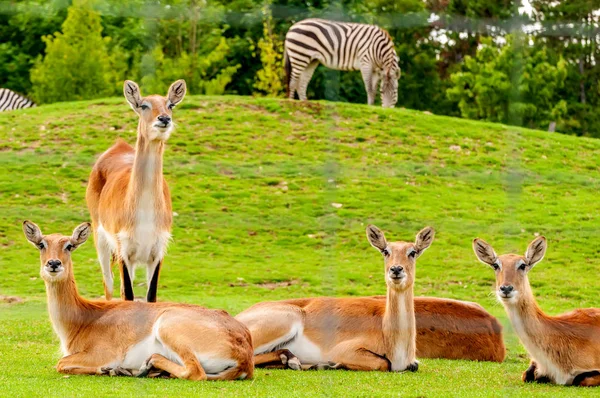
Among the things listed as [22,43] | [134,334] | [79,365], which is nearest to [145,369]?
[134,334]

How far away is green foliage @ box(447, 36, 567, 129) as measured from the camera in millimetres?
19062

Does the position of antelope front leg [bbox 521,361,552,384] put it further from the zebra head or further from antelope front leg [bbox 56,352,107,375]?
the zebra head

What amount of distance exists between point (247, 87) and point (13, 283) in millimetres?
13659

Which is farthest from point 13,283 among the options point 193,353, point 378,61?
point 378,61

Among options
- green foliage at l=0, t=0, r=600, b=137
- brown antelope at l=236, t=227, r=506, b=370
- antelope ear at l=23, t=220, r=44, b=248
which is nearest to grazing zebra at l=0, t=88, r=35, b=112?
green foliage at l=0, t=0, r=600, b=137

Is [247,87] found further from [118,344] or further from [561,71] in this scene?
[118,344]

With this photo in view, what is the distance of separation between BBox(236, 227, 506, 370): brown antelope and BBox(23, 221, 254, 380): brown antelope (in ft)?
2.50

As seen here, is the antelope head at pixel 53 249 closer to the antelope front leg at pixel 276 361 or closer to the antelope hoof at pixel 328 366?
the antelope front leg at pixel 276 361

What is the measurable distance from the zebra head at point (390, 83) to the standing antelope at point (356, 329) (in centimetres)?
1390

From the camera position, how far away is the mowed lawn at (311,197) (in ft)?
45.8

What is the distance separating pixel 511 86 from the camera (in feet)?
63.9

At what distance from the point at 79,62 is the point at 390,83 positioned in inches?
224

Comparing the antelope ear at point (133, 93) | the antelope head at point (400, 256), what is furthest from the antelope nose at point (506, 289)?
the antelope ear at point (133, 93)

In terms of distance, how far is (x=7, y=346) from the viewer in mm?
8266
